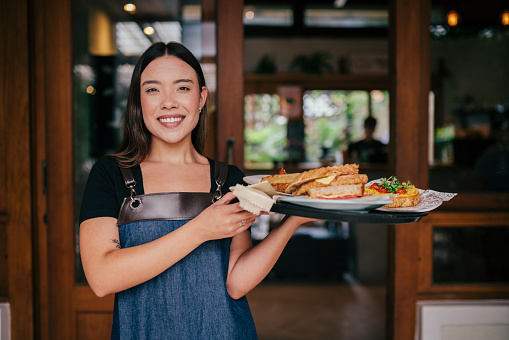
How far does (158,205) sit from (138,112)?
0.29 m

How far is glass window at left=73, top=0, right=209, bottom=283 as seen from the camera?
8.09 ft

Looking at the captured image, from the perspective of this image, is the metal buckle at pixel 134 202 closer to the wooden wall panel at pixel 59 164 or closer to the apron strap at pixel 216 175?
the apron strap at pixel 216 175

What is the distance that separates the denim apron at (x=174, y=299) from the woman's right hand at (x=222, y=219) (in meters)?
0.17

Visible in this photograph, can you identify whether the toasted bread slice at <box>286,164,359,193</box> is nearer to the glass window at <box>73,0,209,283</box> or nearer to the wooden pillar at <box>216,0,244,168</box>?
the wooden pillar at <box>216,0,244,168</box>

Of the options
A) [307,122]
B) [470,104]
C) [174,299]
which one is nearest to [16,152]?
[174,299]

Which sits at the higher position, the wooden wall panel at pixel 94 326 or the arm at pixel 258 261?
the arm at pixel 258 261

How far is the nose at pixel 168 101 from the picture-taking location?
118 centimetres

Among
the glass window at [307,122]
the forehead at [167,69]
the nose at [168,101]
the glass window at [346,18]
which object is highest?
the glass window at [346,18]

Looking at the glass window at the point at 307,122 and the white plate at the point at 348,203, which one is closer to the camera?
the white plate at the point at 348,203

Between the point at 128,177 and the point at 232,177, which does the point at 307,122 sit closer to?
the point at 232,177

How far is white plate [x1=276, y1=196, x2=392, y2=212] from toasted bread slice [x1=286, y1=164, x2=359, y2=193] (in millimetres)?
111

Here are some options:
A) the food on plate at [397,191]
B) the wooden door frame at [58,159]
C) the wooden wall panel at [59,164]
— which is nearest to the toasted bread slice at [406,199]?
the food on plate at [397,191]

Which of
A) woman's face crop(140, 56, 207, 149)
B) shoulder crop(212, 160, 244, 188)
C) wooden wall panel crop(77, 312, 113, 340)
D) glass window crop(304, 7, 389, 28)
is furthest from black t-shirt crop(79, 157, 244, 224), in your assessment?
glass window crop(304, 7, 389, 28)

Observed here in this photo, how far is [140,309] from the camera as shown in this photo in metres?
1.20
